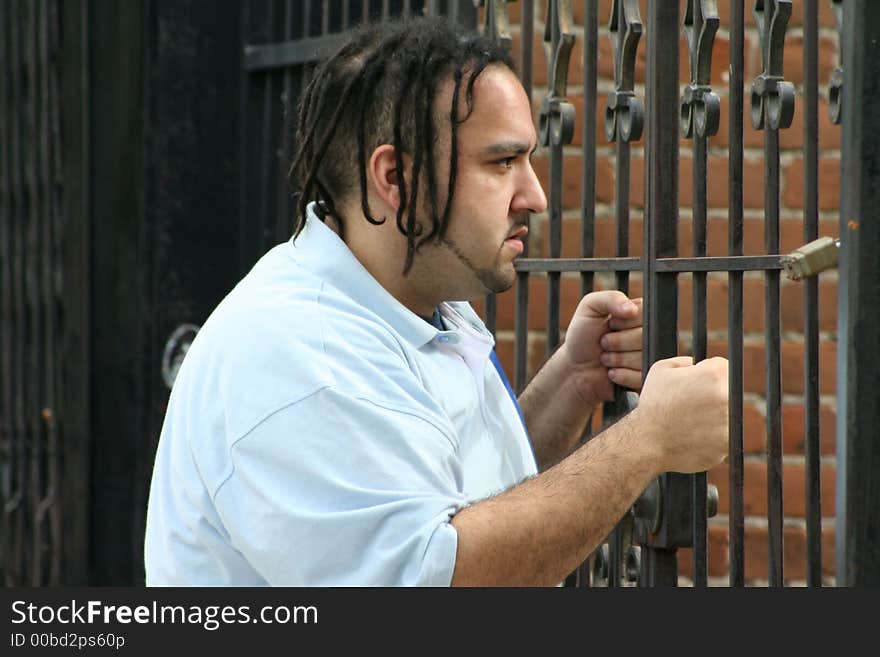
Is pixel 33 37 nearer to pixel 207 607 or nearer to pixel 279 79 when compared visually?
pixel 279 79

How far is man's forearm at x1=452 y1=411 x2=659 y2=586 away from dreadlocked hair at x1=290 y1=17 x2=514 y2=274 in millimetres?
374

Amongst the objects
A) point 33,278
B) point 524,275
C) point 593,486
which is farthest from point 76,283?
point 593,486

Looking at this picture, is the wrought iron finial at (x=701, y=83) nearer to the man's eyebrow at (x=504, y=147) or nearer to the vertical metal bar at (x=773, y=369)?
the vertical metal bar at (x=773, y=369)

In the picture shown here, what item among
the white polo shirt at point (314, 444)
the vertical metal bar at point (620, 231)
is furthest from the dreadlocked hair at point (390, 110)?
the vertical metal bar at point (620, 231)

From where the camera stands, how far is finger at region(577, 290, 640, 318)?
206 centimetres

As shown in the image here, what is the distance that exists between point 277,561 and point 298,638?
0.37ft

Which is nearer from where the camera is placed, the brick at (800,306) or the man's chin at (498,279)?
the man's chin at (498,279)

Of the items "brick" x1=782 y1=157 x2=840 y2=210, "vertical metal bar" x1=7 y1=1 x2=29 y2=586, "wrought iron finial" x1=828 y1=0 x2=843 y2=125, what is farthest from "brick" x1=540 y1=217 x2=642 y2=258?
"vertical metal bar" x1=7 y1=1 x2=29 y2=586

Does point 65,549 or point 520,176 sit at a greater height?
point 520,176

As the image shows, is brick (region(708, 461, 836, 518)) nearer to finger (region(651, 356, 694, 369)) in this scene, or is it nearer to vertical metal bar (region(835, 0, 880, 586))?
finger (region(651, 356, 694, 369))

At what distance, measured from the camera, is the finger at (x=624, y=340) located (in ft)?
6.77

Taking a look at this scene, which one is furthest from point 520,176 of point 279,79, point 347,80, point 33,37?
point 33,37

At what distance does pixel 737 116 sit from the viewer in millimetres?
1854

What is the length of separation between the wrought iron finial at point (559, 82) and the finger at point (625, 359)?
35 centimetres
